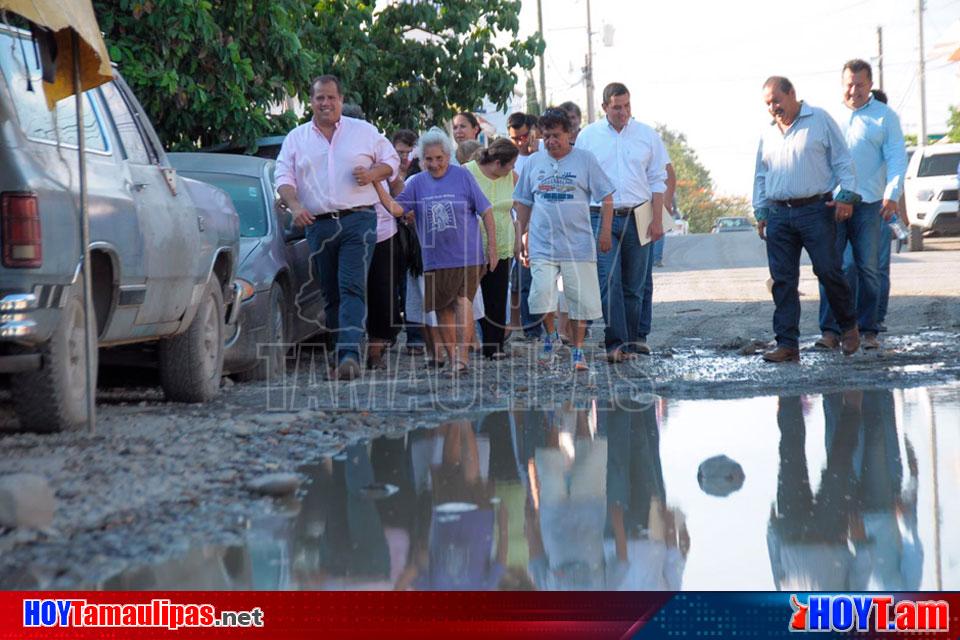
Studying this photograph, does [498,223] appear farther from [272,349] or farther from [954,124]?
[954,124]

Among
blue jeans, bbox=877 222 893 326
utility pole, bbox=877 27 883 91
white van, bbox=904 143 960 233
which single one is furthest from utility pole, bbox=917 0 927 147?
blue jeans, bbox=877 222 893 326

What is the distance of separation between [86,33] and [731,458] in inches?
132

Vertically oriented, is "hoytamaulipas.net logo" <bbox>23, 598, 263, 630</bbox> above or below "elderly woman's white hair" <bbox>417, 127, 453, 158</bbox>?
below

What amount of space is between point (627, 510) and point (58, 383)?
8.71 feet

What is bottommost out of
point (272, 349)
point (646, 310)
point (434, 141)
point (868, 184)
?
A: point (272, 349)

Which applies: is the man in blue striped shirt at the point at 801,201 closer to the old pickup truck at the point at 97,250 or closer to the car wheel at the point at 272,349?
the car wheel at the point at 272,349

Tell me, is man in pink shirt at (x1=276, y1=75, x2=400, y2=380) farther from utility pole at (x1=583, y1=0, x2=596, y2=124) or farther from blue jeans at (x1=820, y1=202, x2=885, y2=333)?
utility pole at (x1=583, y1=0, x2=596, y2=124)

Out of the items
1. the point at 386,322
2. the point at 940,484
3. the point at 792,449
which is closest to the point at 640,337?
the point at 386,322

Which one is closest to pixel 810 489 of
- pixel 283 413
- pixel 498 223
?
pixel 283 413

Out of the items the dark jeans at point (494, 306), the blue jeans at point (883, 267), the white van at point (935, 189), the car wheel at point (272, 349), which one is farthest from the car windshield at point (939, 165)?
the car wheel at point (272, 349)

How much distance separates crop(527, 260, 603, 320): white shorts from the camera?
407 inches

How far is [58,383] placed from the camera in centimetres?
645

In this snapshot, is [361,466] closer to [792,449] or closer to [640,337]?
[792,449]

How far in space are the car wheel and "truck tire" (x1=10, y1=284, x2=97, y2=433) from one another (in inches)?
126
